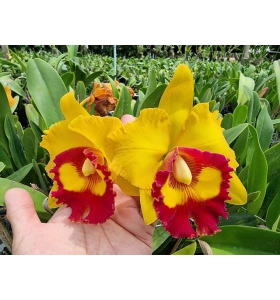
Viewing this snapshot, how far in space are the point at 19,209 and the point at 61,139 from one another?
0.18 metres

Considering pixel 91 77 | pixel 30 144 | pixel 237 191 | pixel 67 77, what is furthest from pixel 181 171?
pixel 91 77

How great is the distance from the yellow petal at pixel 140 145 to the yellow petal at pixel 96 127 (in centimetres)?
3

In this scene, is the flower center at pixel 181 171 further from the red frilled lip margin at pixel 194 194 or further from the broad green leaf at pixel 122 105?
the broad green leaf at pixel 122 105

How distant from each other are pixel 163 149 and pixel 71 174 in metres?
0.21

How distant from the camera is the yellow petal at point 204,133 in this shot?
2.06 feet

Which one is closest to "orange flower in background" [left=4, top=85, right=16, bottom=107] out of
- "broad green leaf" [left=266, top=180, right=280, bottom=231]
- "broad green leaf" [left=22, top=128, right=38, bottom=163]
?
"broad green leaf" [left=22, top=128, right=38, bottom=163]

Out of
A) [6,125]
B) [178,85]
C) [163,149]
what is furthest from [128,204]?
[6,125]

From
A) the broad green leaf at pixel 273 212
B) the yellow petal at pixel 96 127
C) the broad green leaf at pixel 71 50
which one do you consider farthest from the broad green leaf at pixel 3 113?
the broad green leaf at pixel 71 50

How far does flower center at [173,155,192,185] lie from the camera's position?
25.3 inches

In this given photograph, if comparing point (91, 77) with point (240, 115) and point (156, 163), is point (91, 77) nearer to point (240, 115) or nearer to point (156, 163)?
point (240, 115)

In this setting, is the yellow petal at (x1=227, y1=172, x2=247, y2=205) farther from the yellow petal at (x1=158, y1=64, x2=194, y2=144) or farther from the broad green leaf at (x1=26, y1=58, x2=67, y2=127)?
the broad green leaf at (x1=26, y1=58, x2=67, y2=127)

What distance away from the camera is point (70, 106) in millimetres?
652

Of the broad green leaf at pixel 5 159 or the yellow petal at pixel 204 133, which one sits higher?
the yellow petal at pixel 204 133

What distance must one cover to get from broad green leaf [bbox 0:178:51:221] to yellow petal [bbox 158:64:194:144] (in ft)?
1.24
